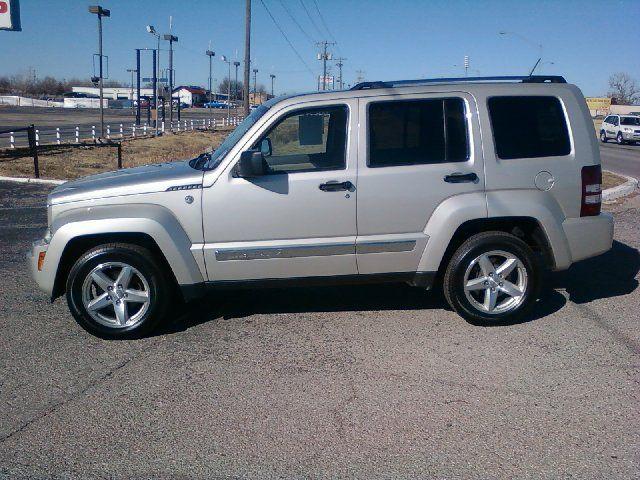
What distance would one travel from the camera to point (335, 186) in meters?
5.13

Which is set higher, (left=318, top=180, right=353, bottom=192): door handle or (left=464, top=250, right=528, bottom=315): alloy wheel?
(left=318, top=180, right=353, bottom=192): door handle

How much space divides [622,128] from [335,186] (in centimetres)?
3852

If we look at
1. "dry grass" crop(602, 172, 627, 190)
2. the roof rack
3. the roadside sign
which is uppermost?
the roadside sign

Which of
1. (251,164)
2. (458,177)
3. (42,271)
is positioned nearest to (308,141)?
(251,164)

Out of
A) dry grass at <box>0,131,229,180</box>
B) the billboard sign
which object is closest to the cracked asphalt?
dry grass at <box>0,131,229,180</box>

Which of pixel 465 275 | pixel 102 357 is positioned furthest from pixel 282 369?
pixel 465 275

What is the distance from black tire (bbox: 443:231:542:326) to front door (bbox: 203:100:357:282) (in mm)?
845

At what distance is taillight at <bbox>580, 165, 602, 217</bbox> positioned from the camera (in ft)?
17.8

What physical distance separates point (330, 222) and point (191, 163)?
5.19 ft

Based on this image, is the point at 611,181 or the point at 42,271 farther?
the point at 611,181

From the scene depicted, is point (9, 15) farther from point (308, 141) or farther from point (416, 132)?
point (416, 132)

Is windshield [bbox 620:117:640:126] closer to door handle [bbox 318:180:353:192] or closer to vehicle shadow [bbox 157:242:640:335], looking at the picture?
vehicle shadow [bbox 157:242:640:335]

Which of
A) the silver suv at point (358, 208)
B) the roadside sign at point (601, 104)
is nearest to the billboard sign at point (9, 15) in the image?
the silver suv at point (358, 208)

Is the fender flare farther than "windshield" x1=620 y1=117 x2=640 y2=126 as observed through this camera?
No
